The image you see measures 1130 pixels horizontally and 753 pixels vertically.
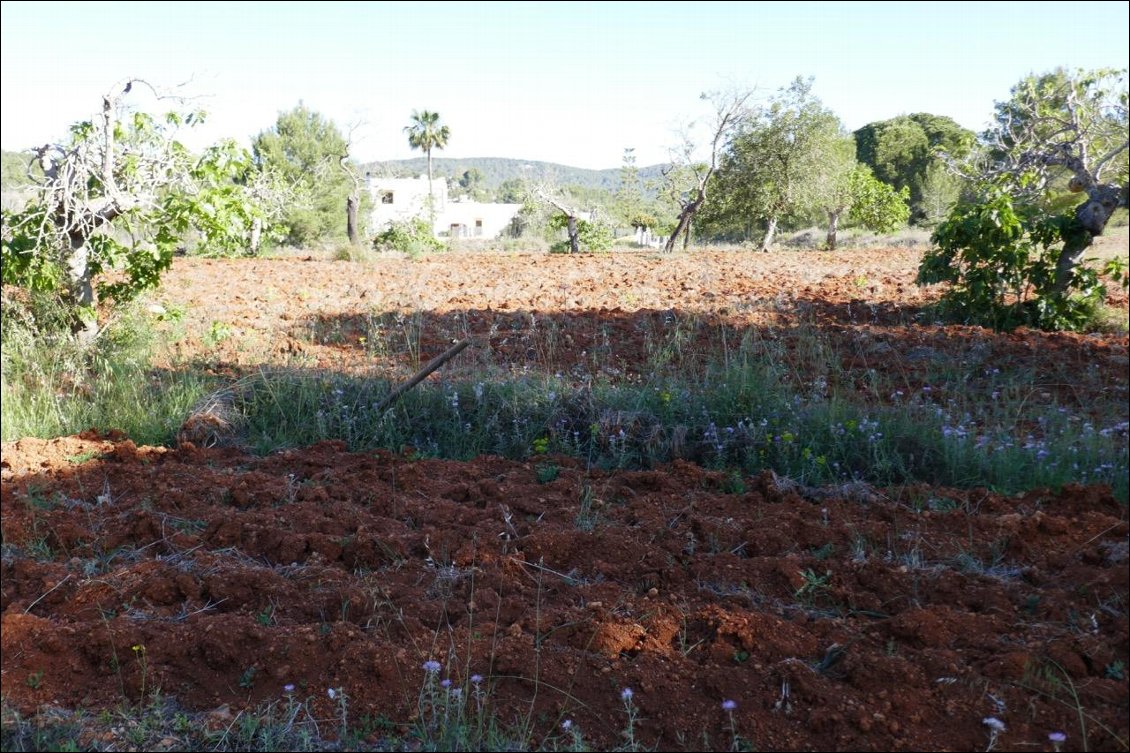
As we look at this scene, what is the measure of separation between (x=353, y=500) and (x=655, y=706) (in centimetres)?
Answer: 214

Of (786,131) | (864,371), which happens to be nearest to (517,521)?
(864,371)

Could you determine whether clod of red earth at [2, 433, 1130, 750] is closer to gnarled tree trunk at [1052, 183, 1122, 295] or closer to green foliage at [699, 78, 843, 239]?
gnarled tree trunk at [1052, 183, 1122, 295]

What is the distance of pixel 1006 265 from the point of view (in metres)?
7.92

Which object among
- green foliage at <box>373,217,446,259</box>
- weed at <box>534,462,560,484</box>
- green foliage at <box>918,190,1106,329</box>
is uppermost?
green foliage at <box>373,217,446,259</box>

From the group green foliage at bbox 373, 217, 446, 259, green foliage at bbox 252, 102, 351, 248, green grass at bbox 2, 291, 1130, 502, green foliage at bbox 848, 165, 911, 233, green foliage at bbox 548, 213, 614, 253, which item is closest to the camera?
green grass at bbox 2, 291, 1130, 502

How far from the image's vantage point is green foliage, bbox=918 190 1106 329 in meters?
7.60

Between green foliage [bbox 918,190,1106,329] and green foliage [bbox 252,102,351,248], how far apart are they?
3212 cm

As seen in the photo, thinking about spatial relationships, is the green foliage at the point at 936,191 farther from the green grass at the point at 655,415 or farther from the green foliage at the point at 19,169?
the green foliage at the point at 19,169

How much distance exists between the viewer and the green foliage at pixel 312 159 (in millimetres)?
37531

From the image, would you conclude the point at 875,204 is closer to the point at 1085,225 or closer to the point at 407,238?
the point at 407,238

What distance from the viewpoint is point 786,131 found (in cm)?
2406

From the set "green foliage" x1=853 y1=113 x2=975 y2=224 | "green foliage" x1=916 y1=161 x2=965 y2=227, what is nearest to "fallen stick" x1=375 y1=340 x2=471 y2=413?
"green foliage" x1=916 y1=161 x2=965 y2=227

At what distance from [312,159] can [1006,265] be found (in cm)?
3477

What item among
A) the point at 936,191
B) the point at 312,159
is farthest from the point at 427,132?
the point at 936,191
